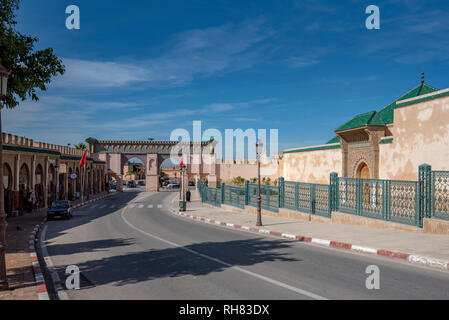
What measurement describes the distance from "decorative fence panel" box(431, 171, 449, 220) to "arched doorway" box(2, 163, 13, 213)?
89.3ft

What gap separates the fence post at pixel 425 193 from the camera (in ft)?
43.7

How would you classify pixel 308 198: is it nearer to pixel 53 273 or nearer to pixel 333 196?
pixel 333 196

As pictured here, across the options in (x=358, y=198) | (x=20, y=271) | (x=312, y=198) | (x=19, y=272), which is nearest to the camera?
(x=19, y=272)

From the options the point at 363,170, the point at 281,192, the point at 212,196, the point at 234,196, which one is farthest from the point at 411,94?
the point at 212,196

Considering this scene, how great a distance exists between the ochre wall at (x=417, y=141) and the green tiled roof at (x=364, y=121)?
2.40 metres

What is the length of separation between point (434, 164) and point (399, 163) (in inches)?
102

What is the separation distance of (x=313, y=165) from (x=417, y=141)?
14.2 m

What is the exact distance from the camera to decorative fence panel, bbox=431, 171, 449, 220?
41.9ft

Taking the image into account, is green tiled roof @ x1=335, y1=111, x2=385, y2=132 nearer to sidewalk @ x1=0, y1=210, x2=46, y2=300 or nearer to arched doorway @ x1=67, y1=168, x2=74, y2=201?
sidewalk @ x1=0, y1=210, x2=46, y2=300

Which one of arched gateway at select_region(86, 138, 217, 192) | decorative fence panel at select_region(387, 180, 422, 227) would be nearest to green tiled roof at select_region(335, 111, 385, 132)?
decorative fence panel at select_region(387, 180, 422, 227)

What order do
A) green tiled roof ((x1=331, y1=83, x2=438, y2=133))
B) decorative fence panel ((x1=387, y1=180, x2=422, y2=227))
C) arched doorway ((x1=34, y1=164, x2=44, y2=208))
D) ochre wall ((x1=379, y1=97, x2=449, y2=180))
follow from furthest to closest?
arched doorway ((x1=34, y1=164, x2=44, y2=208))
green tiled roof ((x1=331, y1=83, x2=438, y2=133))
ochre wall ((x1=379, y1=97, x2=449, y2=180))
decorative fence panel ((x1=387, y1=180, x2=422, y2=227))

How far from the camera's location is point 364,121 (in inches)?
931
